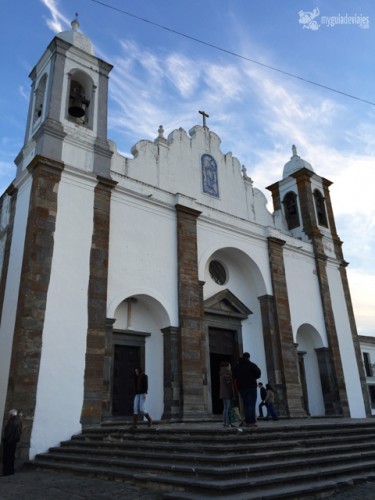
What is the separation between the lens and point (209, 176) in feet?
49.9

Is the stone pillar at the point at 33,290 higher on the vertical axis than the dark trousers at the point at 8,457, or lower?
higher

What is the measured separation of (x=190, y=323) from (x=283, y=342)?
155 inches

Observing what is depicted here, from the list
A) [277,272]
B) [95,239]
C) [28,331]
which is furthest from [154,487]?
[277,272]

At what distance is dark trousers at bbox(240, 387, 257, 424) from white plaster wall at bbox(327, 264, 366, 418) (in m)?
9.64

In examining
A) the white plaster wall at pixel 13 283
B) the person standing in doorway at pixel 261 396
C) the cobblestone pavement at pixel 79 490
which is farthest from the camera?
the person standing in doorway at pixel 261 396

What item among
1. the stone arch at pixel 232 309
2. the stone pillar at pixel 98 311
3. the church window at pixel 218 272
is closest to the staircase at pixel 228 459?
the stone pillar at pixel 98 311

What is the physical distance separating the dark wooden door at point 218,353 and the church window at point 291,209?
6509 millimetres

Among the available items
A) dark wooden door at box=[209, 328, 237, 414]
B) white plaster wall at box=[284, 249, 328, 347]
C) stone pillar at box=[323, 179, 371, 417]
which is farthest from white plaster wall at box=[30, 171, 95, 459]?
stone pillar at box=[323, 179, 371, 417]

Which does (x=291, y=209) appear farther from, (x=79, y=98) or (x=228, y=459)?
(x=228, y=459)

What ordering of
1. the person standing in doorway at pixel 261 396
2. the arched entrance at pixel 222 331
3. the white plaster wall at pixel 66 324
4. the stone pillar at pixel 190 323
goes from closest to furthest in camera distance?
the white plaster wall at pixel 66 324 → the stone pillar at pixel 190 323 → the person standing in doorway at pixel 261 396 → the arched entrance at pixel 222 331

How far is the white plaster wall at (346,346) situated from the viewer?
640 inches

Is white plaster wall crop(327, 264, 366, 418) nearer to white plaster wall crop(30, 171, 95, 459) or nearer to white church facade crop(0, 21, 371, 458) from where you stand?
white church facade crop(0, 21, 371, 458)

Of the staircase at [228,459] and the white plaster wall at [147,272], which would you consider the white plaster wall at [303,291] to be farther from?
the staircase at [228,459]

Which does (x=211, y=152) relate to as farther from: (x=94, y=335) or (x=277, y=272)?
(x=94, y=335)
